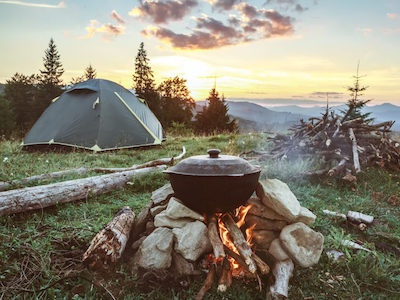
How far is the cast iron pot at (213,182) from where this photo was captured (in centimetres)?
302

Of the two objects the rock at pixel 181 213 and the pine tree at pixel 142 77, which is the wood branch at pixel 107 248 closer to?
the rock at pixel 181 213

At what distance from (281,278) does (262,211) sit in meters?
0.75

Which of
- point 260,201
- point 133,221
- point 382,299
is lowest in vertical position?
point 382,299

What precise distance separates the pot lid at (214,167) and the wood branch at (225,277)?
81 cm

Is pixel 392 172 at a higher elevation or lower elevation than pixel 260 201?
lower

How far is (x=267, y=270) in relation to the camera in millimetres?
2959

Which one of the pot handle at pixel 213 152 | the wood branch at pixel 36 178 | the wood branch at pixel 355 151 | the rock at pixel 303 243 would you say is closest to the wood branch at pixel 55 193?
the wood branch at pixel 36 178

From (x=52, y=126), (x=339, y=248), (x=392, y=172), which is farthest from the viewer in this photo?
(x=52, y=126)

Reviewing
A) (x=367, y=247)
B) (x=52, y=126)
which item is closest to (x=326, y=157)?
(x=367, y=247)

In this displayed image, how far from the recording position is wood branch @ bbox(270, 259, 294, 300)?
2.71m

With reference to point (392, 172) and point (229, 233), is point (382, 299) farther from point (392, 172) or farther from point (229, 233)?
point (392, 172)

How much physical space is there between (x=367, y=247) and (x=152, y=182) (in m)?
3.75

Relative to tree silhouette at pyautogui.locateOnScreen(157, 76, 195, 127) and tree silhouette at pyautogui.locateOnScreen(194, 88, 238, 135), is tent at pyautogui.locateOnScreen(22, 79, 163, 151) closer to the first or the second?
tree silhouette at pyautogui.locateOnScreen(194, 88, 238, 135)

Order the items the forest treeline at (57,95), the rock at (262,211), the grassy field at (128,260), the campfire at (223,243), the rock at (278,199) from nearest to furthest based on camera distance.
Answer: the grassy field at (128,260), the campfire at (223,243), the rock at (278,199), the rock at (262,211), the forest treeline at (57,95)
